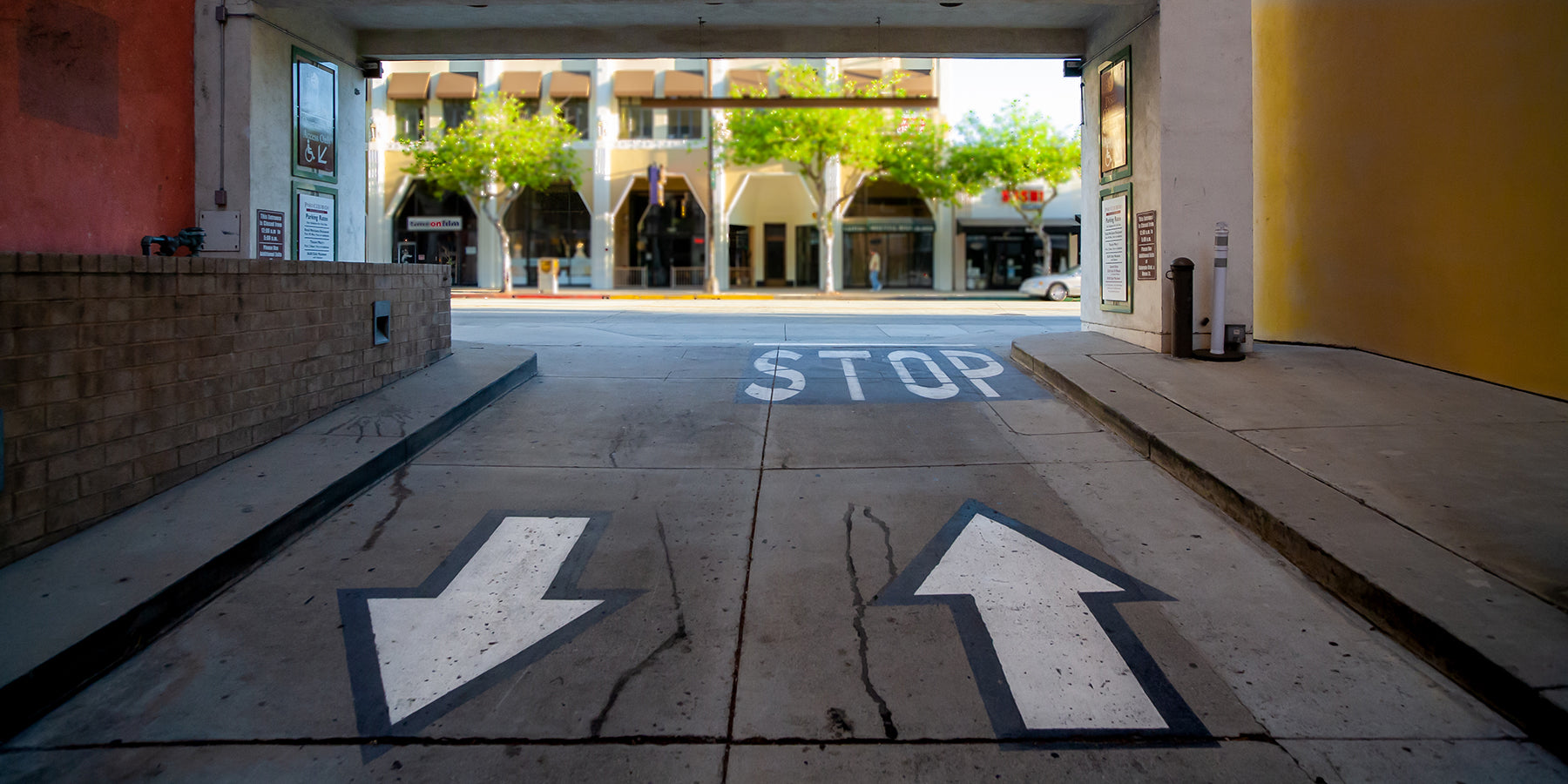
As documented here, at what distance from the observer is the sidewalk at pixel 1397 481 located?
13.2 feet

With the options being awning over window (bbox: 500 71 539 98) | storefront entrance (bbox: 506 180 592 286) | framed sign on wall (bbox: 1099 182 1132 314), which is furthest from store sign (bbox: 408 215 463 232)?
framed sign on wall (bbox: 1099 182 1132 314)

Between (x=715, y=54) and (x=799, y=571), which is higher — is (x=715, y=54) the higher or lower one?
the higher one

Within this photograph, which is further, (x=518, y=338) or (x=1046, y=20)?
(x=518, y=338)

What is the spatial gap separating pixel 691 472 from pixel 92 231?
5.04m

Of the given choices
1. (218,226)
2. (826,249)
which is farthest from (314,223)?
(826,249)

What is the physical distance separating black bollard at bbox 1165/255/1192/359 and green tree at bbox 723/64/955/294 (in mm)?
23771

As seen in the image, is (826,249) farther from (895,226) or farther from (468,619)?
(468,619)

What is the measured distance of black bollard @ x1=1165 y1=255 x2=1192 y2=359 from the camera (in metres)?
9.66

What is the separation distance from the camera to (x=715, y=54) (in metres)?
13.3

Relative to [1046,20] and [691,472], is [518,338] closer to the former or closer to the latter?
→ [691,472]

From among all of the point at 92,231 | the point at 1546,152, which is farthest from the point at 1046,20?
the point at 92,231

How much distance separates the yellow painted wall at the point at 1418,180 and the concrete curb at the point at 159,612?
9.04 m

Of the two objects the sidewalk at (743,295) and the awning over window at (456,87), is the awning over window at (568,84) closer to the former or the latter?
the awning over window at (456,87)

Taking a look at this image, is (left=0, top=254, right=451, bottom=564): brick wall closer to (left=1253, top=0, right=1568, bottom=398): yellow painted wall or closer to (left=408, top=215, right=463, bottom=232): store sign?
(left=1253, top=0, right=1568, bottom=398): yellow painted wall
